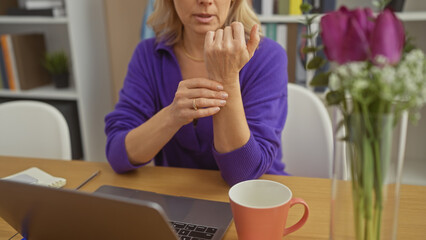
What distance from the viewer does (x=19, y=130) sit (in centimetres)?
138

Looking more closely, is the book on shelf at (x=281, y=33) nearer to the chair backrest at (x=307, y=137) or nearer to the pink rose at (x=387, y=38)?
the chair backrest at (x=307, y=137)

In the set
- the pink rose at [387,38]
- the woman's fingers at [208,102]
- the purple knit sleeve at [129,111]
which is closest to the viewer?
the pink rose at [387,38]

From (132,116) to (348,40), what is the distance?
31.0 inches

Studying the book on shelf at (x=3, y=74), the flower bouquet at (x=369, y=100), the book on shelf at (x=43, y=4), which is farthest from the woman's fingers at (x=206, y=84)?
the book on shelf at (x=3, y=74)

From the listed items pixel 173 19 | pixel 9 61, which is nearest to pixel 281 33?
pixel 173 19

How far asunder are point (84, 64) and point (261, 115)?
1568 mm

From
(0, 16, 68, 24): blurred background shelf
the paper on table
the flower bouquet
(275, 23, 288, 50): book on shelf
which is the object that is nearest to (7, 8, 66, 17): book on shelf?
(0, 16, 68, 24): blurred background shelf

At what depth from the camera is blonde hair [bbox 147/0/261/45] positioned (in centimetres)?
124

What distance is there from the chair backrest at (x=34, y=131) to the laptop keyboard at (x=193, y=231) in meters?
0.70

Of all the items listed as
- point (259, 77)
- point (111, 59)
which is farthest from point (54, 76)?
point (259, 77)

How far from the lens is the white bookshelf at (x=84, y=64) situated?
2.23m

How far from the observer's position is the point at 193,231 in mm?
726

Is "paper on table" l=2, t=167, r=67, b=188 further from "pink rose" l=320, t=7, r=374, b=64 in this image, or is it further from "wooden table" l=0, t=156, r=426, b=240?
"pink rose" l=320, t=7, r=374, b=64

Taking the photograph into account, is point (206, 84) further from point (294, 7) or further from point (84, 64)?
point (84, 64)
